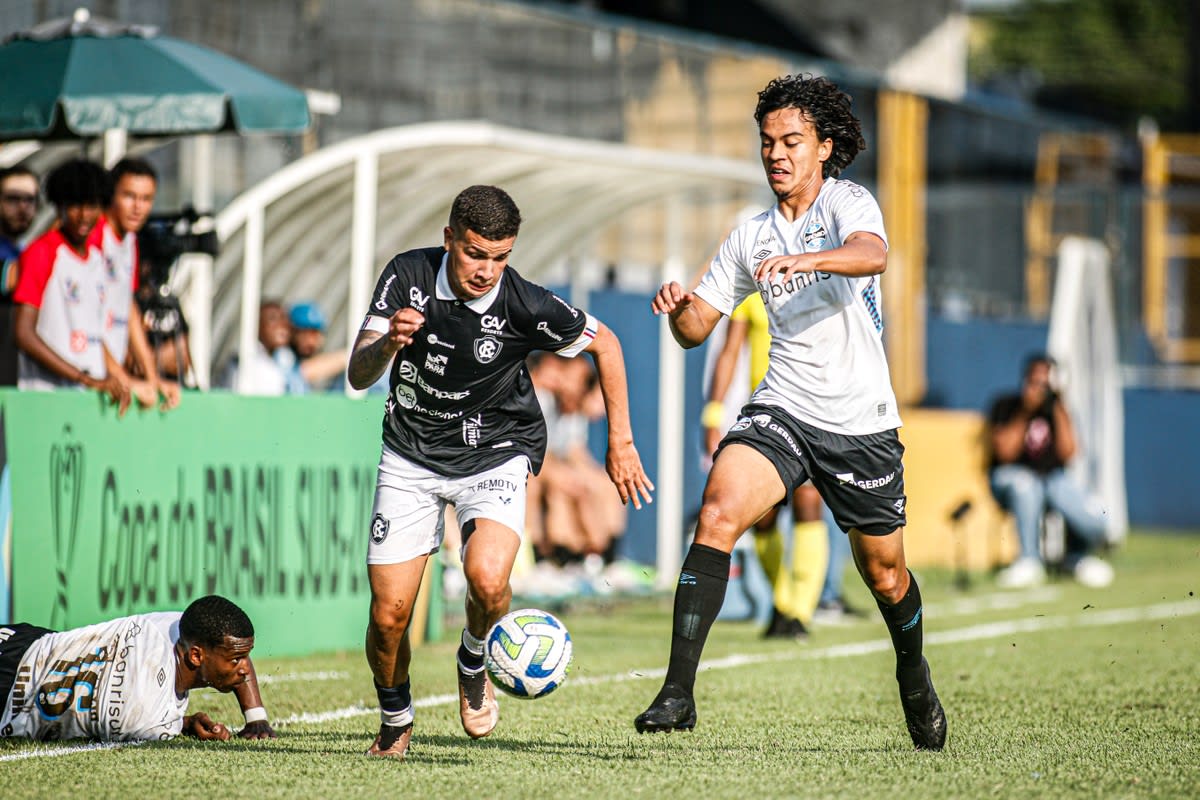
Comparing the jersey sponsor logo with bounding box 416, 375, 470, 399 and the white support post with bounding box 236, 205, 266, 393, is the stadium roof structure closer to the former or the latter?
the white support post with bounding box 236, 205, 266, 393

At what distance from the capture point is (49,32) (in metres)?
10.1

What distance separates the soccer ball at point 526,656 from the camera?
19.9 ft

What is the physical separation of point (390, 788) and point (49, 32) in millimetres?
6010

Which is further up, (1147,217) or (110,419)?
(1147,217)

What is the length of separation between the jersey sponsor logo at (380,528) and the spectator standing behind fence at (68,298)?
101 inches

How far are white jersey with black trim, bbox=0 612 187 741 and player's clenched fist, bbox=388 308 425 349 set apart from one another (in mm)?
1750

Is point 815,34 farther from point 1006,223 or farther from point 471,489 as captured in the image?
point 471,489

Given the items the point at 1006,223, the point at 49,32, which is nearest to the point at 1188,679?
the point at 49,32

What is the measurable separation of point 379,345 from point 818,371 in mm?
1596

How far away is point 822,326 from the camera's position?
6.49m

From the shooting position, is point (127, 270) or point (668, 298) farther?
point (127, 270)

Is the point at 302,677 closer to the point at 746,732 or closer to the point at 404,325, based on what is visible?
the point at 746,732

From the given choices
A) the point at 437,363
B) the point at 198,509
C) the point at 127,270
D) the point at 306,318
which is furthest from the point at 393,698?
the point at 306,318

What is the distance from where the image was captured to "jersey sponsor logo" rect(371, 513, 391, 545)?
6488mm
